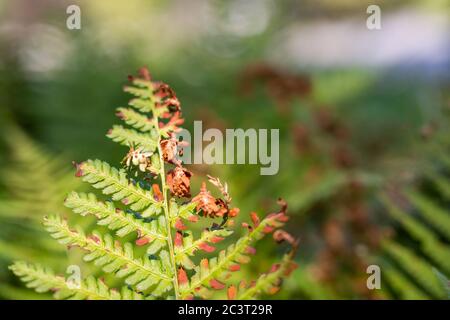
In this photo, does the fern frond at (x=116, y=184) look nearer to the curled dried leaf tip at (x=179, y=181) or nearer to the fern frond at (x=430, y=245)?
the curled dried leaf tip at (x=179, y=181)

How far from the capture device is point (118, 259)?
0.81 m

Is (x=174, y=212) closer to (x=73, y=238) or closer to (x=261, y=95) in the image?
(x=73, y=238)

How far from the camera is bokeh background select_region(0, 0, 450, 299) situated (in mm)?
1566

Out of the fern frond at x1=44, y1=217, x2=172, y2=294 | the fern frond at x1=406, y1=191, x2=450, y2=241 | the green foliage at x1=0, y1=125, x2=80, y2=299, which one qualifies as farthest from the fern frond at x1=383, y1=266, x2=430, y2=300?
the green foliage at x1=0, y1=125, x2=80, y2=299

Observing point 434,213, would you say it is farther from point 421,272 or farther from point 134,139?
point 134,139

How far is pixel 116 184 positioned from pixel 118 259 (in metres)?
0.11

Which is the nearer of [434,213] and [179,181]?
[179,181]

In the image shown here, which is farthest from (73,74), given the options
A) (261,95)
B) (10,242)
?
(10,242)

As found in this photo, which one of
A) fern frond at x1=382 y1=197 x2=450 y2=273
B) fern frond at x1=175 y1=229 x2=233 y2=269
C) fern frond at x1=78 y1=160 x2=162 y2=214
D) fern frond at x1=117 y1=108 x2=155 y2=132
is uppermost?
fern frond at x1=117 y1=108 x2=155 y2=132

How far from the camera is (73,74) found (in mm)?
3379

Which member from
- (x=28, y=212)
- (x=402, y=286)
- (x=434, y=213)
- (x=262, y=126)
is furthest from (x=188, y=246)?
(x=262, y=126)

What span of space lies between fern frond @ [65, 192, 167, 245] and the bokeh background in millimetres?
681

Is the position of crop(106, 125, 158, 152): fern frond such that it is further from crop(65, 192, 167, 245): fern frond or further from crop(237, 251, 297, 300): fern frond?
crop(237, 251, 297, 300): fern frond
